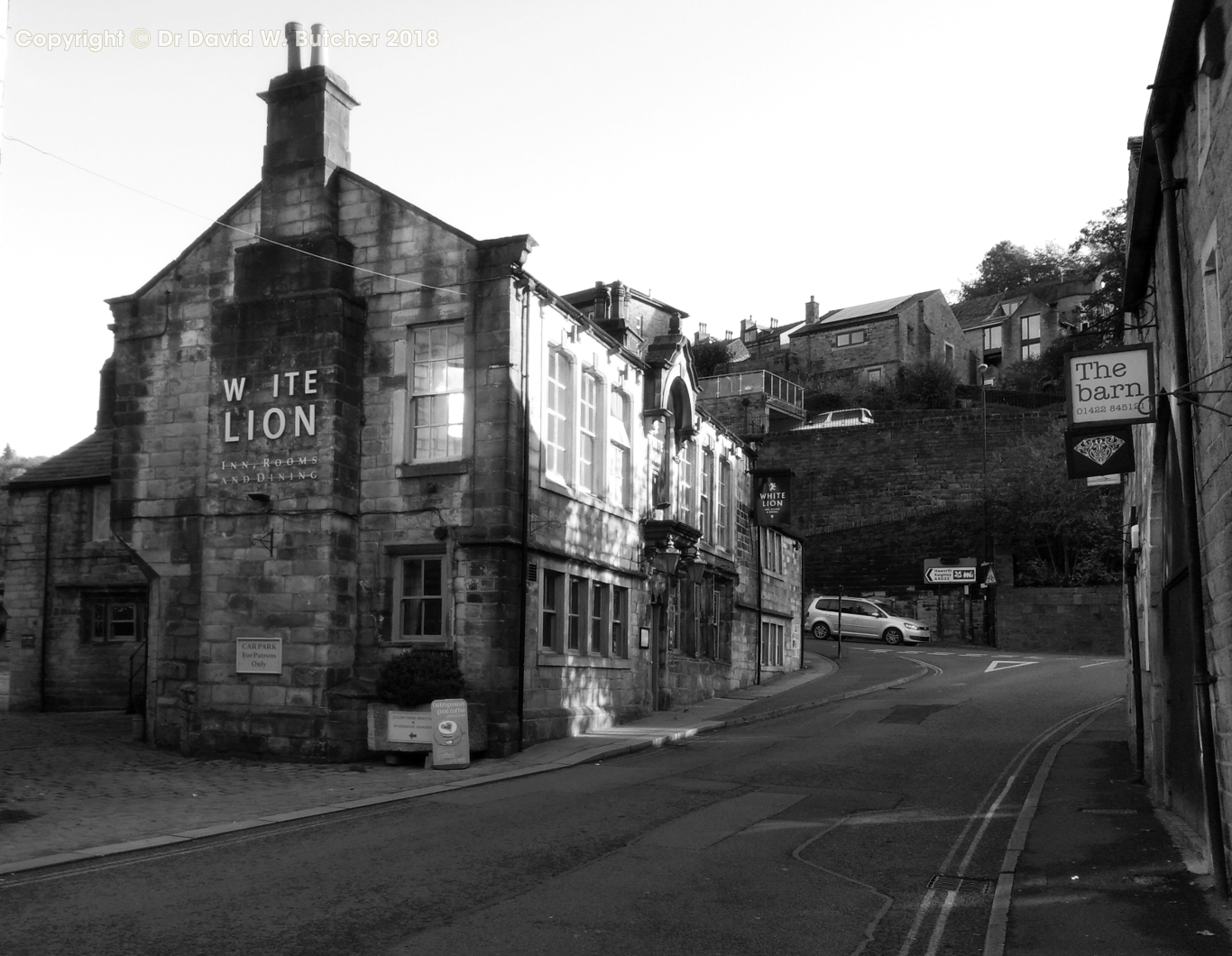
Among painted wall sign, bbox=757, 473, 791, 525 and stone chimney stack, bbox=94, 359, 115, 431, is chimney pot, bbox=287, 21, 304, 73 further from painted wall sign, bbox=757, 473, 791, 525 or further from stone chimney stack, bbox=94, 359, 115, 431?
painted wall sign, bbox=757, 473, 791, 525

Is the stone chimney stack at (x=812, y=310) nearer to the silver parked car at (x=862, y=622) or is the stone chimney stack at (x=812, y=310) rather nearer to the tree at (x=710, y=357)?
the tree at (x=710, y=357)

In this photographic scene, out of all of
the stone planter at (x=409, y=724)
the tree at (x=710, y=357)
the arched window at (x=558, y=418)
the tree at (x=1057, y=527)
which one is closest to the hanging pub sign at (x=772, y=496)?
the arched window at (x=558, y=418)

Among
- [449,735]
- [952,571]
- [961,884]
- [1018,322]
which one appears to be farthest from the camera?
[1018,322]

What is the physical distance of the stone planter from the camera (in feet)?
53.8

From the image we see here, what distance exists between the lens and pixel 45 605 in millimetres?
25891

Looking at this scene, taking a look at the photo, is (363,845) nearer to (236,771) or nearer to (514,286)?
(236,771)

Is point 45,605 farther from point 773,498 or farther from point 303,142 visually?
point 773,498

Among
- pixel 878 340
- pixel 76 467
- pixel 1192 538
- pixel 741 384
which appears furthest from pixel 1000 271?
pixel 1192 538

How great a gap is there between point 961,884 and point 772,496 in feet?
73.4

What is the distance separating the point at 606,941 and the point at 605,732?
12.7 m

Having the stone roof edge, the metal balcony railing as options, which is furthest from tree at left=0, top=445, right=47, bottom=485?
the stone roof edge

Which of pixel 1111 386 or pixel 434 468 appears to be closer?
pixel 1111 386

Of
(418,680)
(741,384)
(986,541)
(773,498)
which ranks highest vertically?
(741,384)

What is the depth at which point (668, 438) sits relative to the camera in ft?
79.3
